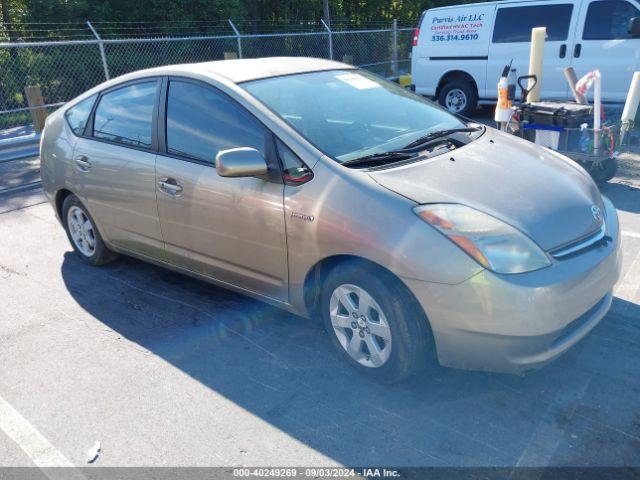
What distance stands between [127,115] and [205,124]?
36.0 inches

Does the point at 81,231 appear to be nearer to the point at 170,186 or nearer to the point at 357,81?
the point at 170,186

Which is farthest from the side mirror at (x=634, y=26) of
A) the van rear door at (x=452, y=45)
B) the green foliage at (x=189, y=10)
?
the green foliage at (x=189, y=10)

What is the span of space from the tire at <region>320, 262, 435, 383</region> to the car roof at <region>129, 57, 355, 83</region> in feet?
4.91

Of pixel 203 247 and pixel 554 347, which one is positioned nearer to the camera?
pixel 554 347

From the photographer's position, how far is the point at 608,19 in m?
8.77

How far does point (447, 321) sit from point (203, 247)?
68.4 inches

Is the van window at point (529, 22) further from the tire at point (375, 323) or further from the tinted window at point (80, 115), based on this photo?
the tire at point (375, 323)

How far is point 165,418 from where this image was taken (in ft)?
9.73

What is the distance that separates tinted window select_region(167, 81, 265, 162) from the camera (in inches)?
135

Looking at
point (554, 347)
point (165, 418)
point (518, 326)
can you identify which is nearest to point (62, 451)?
point (165, 418)

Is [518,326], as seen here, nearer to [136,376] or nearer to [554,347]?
[554,347]

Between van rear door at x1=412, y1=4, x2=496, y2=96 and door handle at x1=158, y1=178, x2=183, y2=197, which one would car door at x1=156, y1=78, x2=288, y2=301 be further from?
van rear door at x1=412, y1=4, x2=496, y2=96

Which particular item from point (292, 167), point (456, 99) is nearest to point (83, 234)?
point (292, 167)

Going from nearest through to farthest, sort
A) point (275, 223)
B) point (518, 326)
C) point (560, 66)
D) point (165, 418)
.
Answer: point (518, 326), point (165, 418), point (275, 223), point (560, 66)
